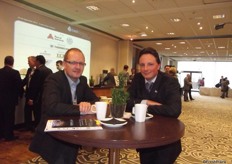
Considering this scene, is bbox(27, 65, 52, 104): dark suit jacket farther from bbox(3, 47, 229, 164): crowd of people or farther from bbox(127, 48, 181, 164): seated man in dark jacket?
bbox(127, 48, 181, 164): seated man in dark jacket

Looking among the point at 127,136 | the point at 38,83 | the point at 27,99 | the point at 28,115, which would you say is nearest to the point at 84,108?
the point at 127,136

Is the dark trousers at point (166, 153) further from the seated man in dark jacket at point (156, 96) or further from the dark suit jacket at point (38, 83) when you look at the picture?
the dark suit jacket at point (38, 83)

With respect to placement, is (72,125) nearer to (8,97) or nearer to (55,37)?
(8,97)

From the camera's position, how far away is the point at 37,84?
401 cm

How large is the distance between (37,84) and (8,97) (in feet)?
1.76

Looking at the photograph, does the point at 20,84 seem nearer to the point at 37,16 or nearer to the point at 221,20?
the point at 37,16

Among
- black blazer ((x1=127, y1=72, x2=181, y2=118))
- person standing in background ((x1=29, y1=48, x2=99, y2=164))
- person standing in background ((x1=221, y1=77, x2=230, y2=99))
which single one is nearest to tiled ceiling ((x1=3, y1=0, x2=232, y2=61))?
black blazer ((x1=127, y1=72, x2=181, y2=118))

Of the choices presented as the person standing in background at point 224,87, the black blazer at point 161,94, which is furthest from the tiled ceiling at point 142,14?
the person standing in background at point 224,87

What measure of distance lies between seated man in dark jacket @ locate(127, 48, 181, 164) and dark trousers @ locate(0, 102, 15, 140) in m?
2.76

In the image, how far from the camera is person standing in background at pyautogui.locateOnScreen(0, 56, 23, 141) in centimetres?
375

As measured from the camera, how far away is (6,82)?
3773mm

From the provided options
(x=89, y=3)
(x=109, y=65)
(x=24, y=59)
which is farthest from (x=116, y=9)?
(x=109, y=65)

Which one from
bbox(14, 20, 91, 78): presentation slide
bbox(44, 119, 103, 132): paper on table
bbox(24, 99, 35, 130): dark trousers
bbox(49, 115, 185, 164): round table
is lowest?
bbox(24, 99, 35, 130): dark trousers

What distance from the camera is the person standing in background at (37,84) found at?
13.1 ft
